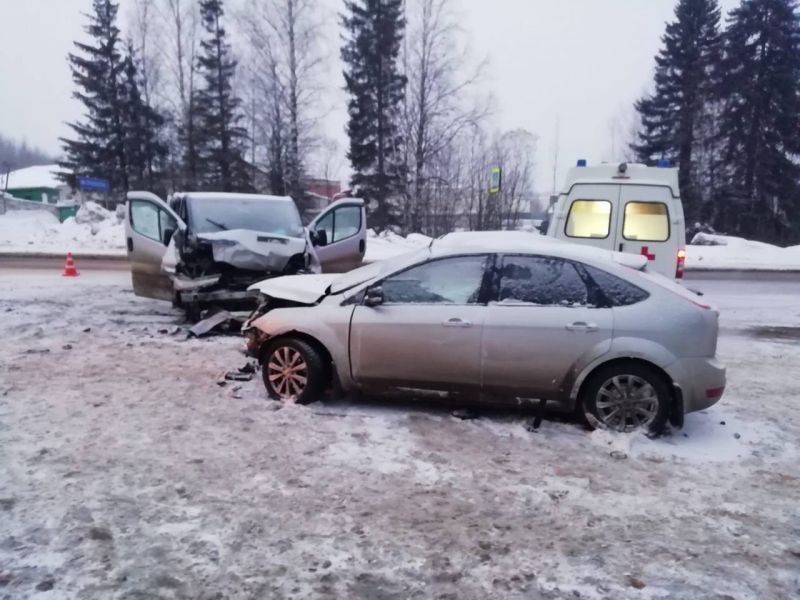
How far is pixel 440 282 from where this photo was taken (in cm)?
507

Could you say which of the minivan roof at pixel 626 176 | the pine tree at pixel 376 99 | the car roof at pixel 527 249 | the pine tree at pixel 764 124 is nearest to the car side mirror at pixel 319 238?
the minivan roof at pixel 626 176

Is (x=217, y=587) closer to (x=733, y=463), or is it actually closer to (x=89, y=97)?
(x=733, y=463)

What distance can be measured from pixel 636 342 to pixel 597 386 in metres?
0.47

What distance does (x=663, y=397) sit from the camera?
456cm

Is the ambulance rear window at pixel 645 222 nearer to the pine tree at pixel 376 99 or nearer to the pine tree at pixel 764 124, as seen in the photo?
the pine tree at pixel 376 99

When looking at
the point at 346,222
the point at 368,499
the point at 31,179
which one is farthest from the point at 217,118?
the point at 31,179

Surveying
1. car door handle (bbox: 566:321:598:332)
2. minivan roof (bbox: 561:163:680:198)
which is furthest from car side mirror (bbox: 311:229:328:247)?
car door handle (bbox: 566:321:598:332)

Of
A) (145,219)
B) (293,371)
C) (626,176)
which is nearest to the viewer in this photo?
(293,371)

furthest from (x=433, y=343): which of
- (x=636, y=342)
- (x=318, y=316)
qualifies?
(x=636, y=342)

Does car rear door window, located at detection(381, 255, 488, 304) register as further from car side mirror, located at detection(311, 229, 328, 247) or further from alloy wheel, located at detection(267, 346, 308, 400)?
car side mirror, located at detection(311, 229, 328, 247)

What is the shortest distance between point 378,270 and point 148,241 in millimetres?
5739

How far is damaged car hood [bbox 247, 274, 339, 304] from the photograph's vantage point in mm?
5445

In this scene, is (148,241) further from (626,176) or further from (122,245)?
(122,245)

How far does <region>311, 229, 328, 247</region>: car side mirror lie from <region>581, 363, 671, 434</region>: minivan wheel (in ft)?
20.3
